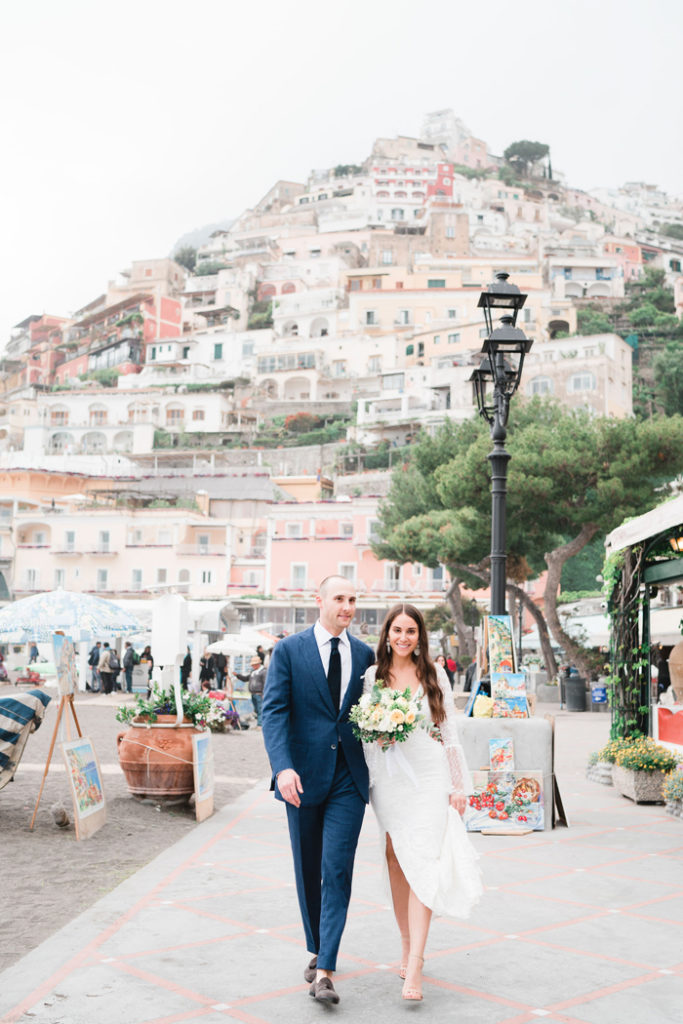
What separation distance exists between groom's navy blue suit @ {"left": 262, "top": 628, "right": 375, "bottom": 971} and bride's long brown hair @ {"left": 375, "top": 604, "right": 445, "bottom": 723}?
135 millimetres

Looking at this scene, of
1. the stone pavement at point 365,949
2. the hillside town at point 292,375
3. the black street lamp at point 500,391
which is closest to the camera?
the stone pavement at point 365,949

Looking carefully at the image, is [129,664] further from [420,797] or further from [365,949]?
[420,797]

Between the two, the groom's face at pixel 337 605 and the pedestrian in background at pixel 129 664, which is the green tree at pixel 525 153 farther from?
the groom's face at pixel 337 605

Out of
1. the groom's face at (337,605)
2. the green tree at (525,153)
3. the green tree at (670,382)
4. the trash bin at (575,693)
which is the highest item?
the green tree at (525,153)

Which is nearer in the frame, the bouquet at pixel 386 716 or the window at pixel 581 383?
the bouquet at pixel 386 716

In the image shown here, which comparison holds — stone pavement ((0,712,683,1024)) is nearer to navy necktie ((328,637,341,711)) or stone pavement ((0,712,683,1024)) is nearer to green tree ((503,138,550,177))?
navy necktie ((328,637,341,711))

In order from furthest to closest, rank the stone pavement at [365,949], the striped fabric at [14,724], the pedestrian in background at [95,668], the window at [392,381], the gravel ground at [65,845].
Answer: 1. the window at [392,381]
2. the pedestrian in background at [95,668]
3. the striped fabric at [14,724]
4. the gravel ground at [65,845]
5. the stone pavement at [365,949]

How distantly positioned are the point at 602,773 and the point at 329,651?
7766mm

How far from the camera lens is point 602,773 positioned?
11.3m

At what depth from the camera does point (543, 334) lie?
260 ft

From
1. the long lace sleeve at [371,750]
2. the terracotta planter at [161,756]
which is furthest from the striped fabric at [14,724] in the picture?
the long lace sleeve at [371,750]

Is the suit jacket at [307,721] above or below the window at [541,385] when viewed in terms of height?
below

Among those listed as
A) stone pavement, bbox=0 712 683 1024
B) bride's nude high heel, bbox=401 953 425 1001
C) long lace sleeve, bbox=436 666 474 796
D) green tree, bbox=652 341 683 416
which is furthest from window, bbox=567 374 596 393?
bride's nude high heel, bbox=401 953 425 1001

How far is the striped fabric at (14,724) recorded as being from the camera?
322 inches
